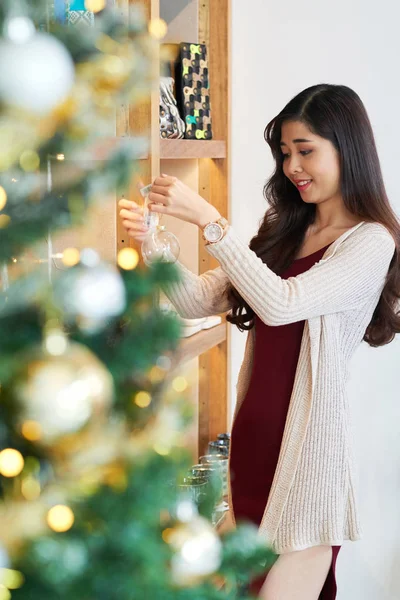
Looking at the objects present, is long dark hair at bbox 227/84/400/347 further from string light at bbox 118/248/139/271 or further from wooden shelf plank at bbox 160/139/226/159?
string light at bbox 118/248/139/271

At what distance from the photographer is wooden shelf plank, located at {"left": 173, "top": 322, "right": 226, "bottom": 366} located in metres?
1.96

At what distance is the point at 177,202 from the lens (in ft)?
5.32

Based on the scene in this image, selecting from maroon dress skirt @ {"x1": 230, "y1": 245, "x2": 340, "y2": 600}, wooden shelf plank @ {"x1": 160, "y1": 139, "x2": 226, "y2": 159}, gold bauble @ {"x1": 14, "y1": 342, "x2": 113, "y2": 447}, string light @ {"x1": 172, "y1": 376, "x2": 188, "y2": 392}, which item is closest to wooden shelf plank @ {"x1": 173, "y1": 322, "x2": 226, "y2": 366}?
maroon dress skirt @ {"x1": 230, "y1": 245, "x2": 340, "y2": 600}

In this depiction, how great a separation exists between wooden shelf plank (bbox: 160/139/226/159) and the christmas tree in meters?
1.35

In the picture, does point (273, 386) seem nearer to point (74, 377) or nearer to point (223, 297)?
point (223, 297)

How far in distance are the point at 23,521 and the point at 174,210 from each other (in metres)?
1.14

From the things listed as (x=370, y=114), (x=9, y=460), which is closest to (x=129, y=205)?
(x=9, y=460)

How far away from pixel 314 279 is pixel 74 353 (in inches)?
46.1

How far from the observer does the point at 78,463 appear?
54cm

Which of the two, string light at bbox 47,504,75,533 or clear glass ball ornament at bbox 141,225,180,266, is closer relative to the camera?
string light at bbox 47,504,75,533

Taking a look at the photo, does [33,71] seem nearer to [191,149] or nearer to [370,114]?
[191,149]

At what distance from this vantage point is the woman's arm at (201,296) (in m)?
1.90

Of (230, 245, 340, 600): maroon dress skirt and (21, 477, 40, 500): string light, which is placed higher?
(21, 477, 40, 500): string light

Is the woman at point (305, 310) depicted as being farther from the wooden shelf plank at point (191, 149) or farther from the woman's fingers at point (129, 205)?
the wooden shelf plank at point (191, 149)
